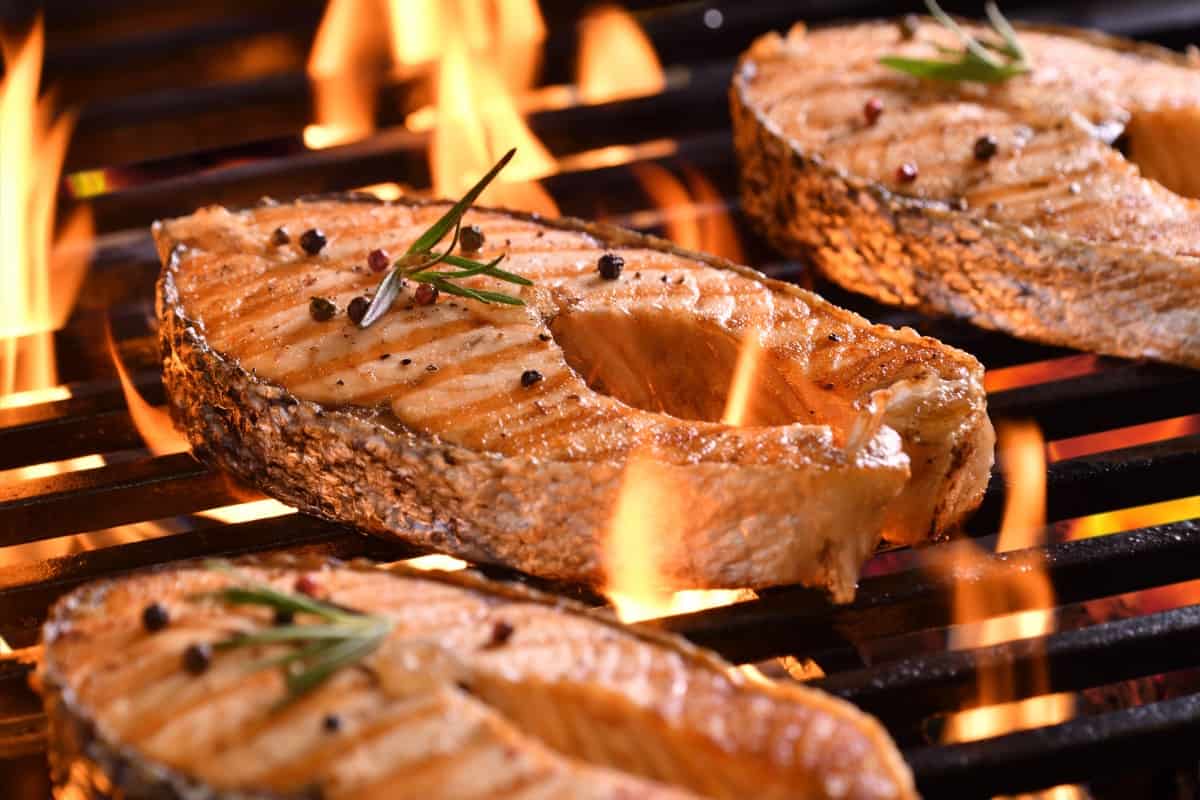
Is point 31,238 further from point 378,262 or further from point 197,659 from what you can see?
point 197,659

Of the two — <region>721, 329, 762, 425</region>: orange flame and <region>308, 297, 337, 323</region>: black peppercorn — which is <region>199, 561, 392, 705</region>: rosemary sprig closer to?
<region>308, 297, 337, 323</region>: black peppercorn

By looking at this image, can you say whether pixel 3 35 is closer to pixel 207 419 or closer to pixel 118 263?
pixel 118 263

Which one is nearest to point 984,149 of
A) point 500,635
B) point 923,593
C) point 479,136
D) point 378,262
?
point 923,593

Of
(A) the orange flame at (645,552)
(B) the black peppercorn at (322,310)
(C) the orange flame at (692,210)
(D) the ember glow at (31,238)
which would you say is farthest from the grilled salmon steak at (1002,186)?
(D) the ember glow at (31,238)

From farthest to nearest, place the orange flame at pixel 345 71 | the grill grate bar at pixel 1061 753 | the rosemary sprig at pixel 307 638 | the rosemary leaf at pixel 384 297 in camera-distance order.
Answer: the orange flame at pixel 345 71 → the rosemary leaf at pixel 384 297 → the grill grate bar at pixel 1061 753 → the rosemary sprig at pixel 307 638

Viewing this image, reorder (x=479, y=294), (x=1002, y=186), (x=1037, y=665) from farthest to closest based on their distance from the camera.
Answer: (x=1002, y=186)
(x=479, y=294)
(x=1037, y=665)

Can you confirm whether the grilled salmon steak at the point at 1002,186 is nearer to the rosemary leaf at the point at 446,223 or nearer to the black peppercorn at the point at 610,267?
the black peppercorn at the point at 610,267
